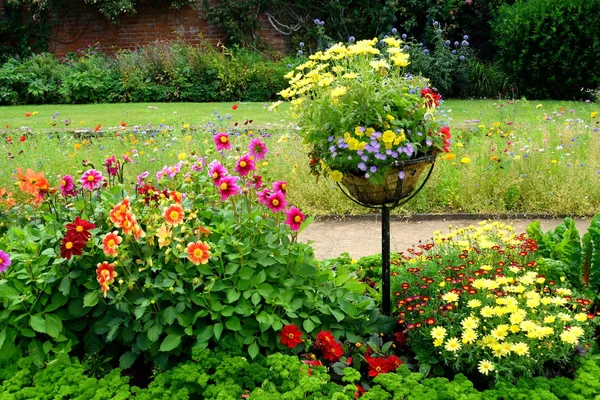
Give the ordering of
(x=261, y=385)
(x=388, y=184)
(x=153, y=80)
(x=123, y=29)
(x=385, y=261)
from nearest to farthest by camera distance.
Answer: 1. (x=261, y=385)
2. (x=388, y=184)
3. (x=385, y=261)
4. (x=153, y=80)
5. (x=123, y=29)

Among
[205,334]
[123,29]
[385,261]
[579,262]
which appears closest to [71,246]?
[205,334]

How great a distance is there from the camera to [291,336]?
2334 mm

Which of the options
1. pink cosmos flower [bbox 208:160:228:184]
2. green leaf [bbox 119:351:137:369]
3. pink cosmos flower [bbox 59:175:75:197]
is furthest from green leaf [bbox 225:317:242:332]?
pink cosmos flower [bbox 59:175:75:197]

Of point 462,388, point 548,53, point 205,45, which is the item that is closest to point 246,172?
point 462,388

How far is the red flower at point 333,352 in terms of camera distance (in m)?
2.34

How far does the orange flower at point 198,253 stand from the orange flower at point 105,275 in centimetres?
26

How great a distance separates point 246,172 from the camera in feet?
8.25

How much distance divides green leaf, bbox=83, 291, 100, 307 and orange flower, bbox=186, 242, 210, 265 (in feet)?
1.26

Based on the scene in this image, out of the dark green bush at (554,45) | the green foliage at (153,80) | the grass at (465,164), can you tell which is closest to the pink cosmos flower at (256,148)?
the grass at (465,164)

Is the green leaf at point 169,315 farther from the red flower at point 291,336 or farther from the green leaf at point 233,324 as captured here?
the red flower at point 291,336

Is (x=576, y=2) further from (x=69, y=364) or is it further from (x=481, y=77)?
(x=69, y=364)

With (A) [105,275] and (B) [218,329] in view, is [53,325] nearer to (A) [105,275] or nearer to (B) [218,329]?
(A) [105,275]

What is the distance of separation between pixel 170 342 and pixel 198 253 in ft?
1.13

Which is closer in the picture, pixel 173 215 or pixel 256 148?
pixel 173 215
